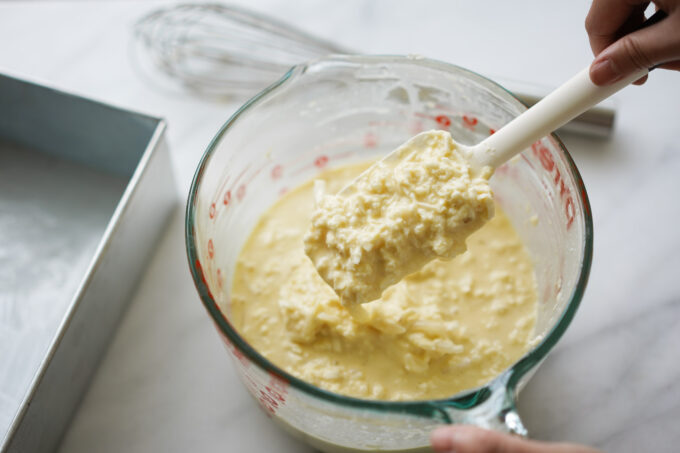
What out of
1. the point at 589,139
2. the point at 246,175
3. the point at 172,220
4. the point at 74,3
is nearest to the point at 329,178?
the point at 246,175

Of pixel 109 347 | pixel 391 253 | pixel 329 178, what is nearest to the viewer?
pixel 391 253

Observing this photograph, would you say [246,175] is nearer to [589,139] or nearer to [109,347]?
[109,347]

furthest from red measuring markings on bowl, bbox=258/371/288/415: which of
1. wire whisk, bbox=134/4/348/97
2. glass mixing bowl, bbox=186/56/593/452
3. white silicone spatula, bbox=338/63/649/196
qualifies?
wire whisk, bbox=134/4/348/97

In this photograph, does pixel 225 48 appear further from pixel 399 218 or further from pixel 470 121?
pixel 399 218

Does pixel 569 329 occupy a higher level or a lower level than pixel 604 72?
lower

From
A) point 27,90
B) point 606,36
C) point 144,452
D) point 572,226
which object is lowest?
point 144,452

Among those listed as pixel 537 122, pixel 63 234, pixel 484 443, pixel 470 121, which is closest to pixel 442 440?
pixel 484 443

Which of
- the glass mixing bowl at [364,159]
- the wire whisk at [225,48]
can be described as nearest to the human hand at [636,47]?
the glass mixing bowl at [364,159]
